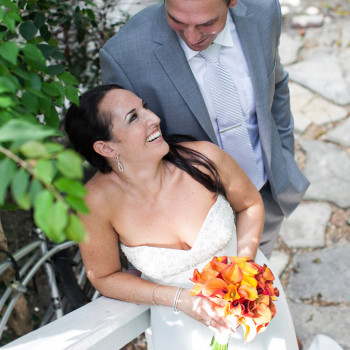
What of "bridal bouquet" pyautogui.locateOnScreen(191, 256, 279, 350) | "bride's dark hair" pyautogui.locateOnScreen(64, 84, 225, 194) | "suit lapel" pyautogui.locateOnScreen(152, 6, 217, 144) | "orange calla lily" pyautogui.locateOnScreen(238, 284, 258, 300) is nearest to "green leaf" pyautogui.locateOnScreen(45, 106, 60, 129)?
"bride's dark hair" pyautogui.locateOnScreen(64, 84, 225, 194)

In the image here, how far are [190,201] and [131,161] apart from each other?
347 millimetres

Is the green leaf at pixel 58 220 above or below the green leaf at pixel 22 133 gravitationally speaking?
below

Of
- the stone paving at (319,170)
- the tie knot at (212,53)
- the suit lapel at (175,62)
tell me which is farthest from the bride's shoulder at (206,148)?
the stone paving at (319,170)

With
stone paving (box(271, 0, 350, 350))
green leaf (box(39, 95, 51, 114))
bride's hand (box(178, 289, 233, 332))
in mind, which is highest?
green leaf (box(39, 95, 51, 114))

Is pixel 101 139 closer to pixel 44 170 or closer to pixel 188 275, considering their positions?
pixel 188 275

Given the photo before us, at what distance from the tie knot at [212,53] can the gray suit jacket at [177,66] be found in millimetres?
122

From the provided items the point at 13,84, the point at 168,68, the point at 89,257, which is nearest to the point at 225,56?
the point at 168,68

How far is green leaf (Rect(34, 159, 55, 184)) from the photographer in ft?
2.87

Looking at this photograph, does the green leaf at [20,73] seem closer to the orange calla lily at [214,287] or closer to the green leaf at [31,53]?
the green leaf at [31,53]

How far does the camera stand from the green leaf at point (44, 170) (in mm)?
874

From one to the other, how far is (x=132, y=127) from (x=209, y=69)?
0.52m

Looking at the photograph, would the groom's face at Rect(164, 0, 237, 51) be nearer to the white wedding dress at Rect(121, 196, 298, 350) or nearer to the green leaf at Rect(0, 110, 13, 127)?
the white wedding dress at Rect(121, 196, 298, 350)

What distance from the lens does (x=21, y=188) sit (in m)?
0.90

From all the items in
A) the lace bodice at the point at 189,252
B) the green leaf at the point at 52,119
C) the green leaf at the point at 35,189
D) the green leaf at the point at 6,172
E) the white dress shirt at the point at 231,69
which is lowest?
the lace bodice at the point at 189,252
